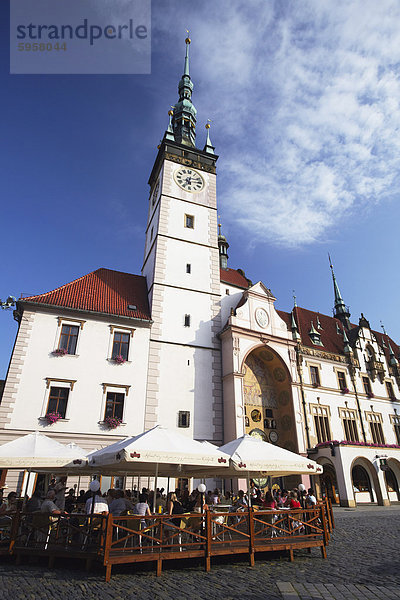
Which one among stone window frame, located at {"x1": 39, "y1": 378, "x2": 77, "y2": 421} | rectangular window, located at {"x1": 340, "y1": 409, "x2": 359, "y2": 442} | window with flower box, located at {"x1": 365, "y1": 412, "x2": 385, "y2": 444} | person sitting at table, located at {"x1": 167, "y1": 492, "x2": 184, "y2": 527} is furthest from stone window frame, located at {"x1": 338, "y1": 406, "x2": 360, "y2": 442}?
person sitting at table, located at {"x1": 167, "y1": 492, "x2": 184, "y2": 527}

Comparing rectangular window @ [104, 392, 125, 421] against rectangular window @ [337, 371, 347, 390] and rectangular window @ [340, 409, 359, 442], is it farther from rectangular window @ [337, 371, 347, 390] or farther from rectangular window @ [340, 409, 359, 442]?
rectangular window @ [337, 371, 347, 390]

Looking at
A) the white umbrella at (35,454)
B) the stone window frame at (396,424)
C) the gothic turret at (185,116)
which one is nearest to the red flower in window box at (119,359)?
the white umbrella at (35,454)

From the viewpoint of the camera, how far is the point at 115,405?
20594 millimetres

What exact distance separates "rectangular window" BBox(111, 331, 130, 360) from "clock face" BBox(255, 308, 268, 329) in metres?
9.79

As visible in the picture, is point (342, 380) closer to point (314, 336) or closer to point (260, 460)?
point (314, 336)

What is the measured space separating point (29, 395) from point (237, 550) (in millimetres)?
13751

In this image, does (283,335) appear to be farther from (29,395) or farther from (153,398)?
(29,395)

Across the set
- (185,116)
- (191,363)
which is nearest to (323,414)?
(191,363)

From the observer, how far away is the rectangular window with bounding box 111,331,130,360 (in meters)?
22.1

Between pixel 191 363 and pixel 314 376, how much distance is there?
42.4ft

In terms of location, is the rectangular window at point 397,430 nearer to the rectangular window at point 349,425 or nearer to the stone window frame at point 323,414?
the rectangular window at point 349,425

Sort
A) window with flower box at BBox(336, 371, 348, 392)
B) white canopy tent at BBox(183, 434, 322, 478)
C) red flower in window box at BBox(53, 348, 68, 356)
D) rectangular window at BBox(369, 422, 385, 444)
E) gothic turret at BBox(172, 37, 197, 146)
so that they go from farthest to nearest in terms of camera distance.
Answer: gothic turret at BBox(172, 37, 197, 146) < window with flower box at BBox(336, 371, 348, 392) < rectangular window at BBox(369, 422, 385, 444) < red flower in window box at BBox(53, 348, 68, 356) < white canopy tent at BBox(183, 434, 322, 478)

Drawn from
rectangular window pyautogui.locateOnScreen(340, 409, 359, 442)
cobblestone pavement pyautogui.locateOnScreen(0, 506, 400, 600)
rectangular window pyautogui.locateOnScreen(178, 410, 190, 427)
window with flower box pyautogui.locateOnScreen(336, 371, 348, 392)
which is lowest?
cobblestone pavement pyautogui.locateOnScreen(0, 506, 400, 600)

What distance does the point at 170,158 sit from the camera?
103ft
